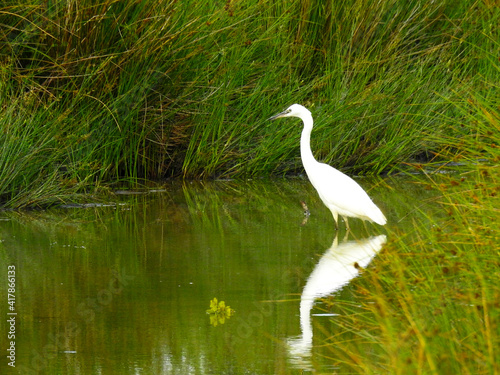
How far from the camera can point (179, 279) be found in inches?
241

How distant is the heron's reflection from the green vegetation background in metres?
1.64

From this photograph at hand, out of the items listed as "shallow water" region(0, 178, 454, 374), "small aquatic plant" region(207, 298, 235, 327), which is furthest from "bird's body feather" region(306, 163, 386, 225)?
"small aquatic plant" region(207, 298, 235, 327)

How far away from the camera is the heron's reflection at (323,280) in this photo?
15.2 ft

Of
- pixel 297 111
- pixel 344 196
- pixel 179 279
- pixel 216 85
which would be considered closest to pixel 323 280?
pixel 179 279

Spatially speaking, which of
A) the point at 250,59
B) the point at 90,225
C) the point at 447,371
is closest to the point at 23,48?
the point at 90,225

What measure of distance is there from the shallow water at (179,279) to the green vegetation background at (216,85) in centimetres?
74

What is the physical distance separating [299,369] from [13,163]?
14.7ft

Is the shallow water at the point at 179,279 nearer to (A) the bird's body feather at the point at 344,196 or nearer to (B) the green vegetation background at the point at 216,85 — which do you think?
(A) the bird's body feather at the point at 344,196

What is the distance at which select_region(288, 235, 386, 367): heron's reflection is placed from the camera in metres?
4.62

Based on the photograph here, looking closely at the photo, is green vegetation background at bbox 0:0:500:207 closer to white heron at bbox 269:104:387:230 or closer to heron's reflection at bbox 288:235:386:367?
white heron at bbox 269:104:387:230

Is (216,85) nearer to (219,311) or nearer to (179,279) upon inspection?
(179,279)

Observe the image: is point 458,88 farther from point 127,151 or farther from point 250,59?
point 127,151

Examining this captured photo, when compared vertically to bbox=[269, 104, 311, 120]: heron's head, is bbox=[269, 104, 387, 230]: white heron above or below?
below

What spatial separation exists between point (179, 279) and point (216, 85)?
472 cm
